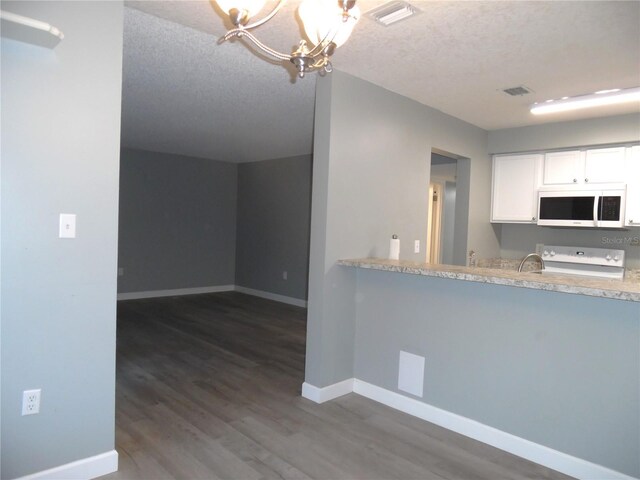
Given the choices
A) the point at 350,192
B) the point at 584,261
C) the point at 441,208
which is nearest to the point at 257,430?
the point at 350,192

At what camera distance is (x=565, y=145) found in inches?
167

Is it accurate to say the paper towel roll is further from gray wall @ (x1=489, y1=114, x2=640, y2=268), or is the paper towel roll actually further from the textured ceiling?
gray wall @ (x1=489, y1=114, x2=640, y2=268)

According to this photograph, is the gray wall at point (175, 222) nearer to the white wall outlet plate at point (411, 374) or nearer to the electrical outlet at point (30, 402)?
the electrical outlet at point (30, 402)

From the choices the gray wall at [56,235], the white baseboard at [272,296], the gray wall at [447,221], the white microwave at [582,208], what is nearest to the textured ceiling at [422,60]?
the gray wall at [56,235]

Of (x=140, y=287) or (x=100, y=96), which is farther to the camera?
(x=140, y=287)

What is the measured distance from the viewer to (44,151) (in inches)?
74.8

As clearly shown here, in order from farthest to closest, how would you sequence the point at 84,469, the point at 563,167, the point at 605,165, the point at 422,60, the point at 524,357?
the point at 563,167 → the point at 605,165 → the point at 422,60 → the point at 524,357 → the point at 84,469

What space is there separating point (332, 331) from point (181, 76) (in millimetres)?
2310

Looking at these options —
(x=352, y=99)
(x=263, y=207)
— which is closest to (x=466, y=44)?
(x=352, y=99)

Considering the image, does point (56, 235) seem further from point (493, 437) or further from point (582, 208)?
point (582, 208)

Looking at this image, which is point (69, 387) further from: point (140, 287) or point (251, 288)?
point (251, 288)

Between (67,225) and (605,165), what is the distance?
14.6 ft

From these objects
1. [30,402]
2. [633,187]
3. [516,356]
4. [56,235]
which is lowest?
[30,402]

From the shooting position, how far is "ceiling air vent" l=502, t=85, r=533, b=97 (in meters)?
3.27
